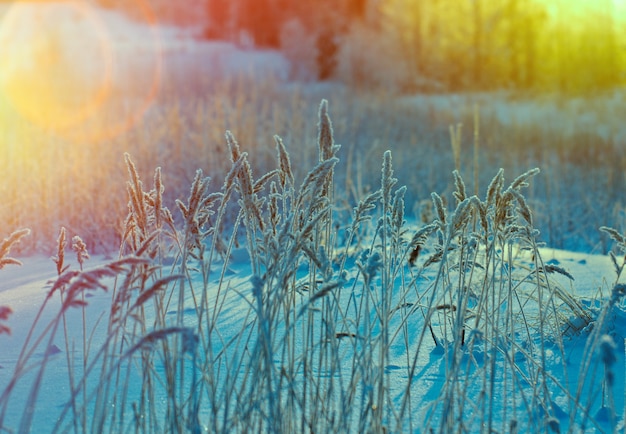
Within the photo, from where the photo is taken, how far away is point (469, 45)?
69.9 ft

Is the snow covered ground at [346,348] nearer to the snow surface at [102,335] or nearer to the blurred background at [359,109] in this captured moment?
the snow surface at [102,335]

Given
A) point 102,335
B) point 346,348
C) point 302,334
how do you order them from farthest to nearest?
point 102,335, point 302,334, point 346,348

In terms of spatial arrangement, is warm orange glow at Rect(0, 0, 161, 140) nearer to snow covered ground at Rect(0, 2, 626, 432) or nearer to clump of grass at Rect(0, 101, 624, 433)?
snow covered ground at Rect(0, 2, 626, 432)

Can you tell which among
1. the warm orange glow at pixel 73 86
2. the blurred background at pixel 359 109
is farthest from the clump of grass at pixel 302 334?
the warm orange glow at pixel 73 86

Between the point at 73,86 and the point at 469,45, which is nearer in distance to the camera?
the point at 73,86

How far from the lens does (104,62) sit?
2317 centimetres

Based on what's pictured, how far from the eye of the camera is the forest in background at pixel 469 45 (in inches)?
658

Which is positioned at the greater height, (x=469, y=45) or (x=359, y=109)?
(x=469, y=45)

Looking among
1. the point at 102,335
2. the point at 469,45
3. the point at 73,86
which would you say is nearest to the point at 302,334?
the point at 102,335

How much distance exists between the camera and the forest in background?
54.9ft

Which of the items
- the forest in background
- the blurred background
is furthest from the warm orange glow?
the forest in background

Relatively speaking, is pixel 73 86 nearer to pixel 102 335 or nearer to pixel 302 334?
pixel 102 335

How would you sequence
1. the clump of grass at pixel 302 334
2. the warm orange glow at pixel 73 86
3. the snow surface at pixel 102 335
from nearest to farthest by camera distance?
the clump of grass at pixel 302 334 → the snow surface at pixel 102 335 → the warm orange glow at pixel 73 86

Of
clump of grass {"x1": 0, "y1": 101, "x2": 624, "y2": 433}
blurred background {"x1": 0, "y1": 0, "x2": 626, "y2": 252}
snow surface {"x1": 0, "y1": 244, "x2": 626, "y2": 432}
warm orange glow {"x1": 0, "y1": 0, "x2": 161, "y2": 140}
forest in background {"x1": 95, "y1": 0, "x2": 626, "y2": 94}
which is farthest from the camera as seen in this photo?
forest in background {"x1": 95, "y1": 0, "x2": 626, "y2": 94}
